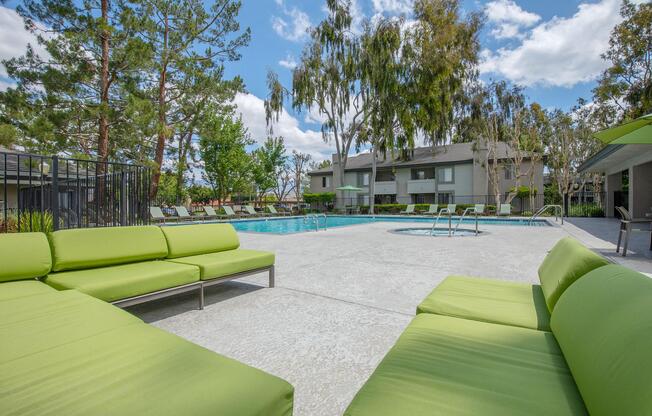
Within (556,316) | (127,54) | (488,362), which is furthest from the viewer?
(127,54)

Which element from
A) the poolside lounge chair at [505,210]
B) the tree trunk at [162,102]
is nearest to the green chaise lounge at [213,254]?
the tree trunk at [162,102]

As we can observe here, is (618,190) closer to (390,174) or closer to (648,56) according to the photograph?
(648,56)

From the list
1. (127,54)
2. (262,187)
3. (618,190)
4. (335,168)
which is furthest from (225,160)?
(618,190)

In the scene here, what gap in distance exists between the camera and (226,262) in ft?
12.2

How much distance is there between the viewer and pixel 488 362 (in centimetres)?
149

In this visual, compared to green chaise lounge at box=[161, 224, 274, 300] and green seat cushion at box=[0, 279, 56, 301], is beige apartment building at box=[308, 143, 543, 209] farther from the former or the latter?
green seat cushion at box=[0, 279, 56, 301]

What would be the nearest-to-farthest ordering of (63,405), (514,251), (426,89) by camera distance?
(63,405) → (514,251) → (426,89)

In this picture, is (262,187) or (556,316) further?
(262,187)

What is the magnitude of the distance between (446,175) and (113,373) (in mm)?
26551

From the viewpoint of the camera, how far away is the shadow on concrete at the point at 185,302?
3.37m

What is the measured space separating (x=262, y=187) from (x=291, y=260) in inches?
930

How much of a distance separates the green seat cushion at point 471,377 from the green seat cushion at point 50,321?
155cm

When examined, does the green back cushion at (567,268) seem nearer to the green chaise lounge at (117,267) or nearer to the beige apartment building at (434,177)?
the green chaise lounge at (117,267)

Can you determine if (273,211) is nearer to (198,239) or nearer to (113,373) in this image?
(198,239)
